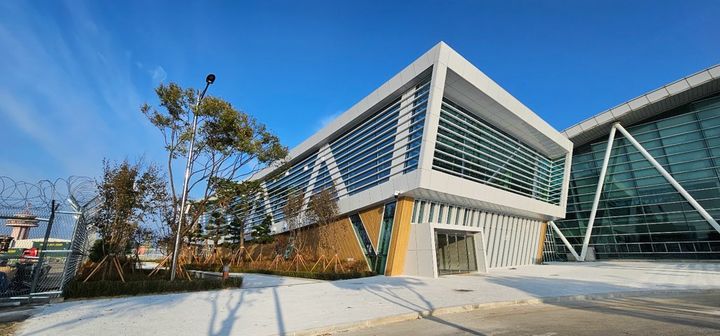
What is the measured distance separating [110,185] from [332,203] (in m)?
15.1

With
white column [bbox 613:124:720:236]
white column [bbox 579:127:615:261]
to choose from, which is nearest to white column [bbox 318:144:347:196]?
white column [bbox 579:127:615:261]

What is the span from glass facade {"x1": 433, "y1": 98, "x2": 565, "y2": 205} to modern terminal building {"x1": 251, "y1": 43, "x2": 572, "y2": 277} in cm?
11

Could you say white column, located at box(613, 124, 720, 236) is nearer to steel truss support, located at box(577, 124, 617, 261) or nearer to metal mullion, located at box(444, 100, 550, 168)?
steel truss support, located at box(577, 124, 617, 261)

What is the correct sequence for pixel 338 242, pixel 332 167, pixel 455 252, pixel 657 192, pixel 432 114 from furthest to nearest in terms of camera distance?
pixel 657 192, pixel 332 167, pixel 338 242, pixel 455 252, pixel 432 114

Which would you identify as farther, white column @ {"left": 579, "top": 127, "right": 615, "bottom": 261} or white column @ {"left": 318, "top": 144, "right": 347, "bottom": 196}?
white column @ {"left": 579, "top": 127, "right": 615, "bottom": 261}

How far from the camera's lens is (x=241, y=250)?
33.8 m

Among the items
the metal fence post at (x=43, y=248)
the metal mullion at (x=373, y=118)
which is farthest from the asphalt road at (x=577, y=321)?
the metal mullion at (x=373, y=118)

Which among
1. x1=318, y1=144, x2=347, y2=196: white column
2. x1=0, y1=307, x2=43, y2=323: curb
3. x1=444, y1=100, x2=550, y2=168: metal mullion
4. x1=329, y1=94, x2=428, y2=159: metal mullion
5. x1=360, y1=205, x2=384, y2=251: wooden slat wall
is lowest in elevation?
x1=0, y1=307, x2=43, y2=323: curb

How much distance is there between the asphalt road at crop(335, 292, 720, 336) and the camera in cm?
745

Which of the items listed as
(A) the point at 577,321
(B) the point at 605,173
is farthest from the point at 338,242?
(B) the point at 605,173

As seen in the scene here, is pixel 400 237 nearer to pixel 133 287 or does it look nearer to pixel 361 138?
pixel 361 138

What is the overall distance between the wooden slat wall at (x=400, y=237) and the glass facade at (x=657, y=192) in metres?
30.5

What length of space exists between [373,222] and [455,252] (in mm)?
6403

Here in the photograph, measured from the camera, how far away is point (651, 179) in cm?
3869
